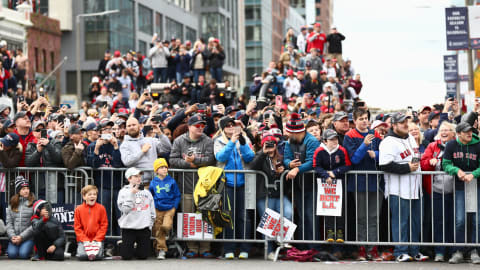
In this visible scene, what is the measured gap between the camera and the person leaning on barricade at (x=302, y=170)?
11.4 metres

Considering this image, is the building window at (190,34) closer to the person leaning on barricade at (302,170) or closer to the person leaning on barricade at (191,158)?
the person leaning on barricade at (191,158)

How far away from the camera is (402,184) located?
11.3 meters

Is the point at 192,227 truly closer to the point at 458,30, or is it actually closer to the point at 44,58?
the point at 458,30

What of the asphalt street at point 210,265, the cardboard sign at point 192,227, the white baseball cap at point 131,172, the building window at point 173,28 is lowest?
the asphalt street at point 210,265

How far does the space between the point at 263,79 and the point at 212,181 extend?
→ 47.5 feet

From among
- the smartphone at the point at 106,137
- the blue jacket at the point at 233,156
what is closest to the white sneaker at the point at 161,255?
the blue jacket at the point at 233,156

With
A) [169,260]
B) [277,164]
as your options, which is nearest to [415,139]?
[277,164]

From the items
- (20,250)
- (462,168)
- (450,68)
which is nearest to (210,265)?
(20,250)

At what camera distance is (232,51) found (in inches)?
3770

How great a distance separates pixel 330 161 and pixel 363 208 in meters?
0.81

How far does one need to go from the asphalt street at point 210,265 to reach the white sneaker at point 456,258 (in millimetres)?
138

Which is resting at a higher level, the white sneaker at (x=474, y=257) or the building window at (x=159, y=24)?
the building window at (x=159, y=24)

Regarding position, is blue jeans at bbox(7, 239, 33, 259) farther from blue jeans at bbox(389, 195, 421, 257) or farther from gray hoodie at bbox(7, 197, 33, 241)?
blue jeans at bbox(389, 195, 421, 257)

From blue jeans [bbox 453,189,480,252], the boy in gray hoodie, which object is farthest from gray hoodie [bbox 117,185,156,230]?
blue jeans [bbox 453,189,480,252]
